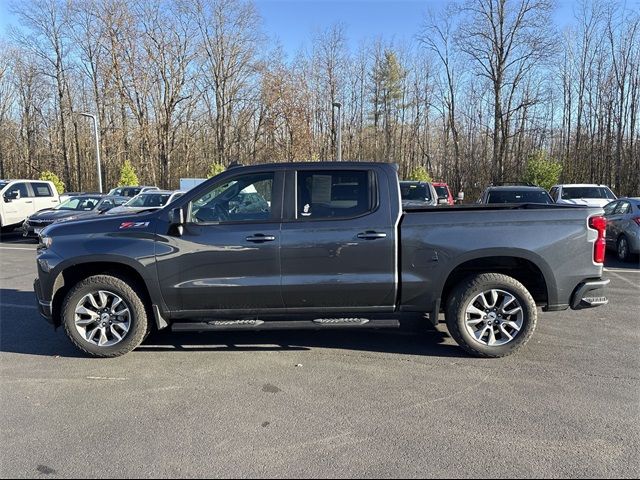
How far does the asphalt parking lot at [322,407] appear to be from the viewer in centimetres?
277

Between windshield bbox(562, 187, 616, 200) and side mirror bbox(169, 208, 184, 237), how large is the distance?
14.8 m

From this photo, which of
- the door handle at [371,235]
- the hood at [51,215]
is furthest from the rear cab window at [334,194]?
the hood at [51,215]

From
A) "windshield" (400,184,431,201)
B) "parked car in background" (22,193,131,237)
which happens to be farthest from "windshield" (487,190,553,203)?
"parked car in background" (22,193,131,237)

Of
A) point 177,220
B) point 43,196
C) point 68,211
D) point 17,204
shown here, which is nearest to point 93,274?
point 177,220

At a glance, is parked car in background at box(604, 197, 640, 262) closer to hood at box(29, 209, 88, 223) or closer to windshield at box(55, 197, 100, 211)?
hood at box(29, 209, 88, 223)

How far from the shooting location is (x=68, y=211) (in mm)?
14180

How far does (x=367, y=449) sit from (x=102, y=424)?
6.28 feet

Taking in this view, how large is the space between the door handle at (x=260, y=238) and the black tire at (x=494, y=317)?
6.13ft

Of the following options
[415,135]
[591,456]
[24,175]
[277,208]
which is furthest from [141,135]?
[591,456]

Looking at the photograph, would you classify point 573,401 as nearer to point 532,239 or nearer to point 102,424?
point 532,239

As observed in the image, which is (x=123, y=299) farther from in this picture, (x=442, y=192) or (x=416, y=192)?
(x=442, y=192)

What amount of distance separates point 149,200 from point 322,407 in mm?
13442

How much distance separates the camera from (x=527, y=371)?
4094 millimetres

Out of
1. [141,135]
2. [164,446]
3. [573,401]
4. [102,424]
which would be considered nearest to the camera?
[164,446]
